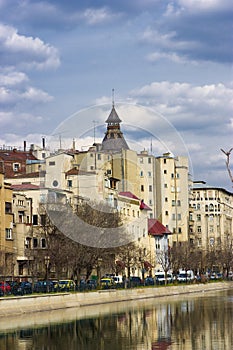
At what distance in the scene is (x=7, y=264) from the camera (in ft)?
280

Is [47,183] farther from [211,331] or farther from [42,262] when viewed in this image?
[211,331]

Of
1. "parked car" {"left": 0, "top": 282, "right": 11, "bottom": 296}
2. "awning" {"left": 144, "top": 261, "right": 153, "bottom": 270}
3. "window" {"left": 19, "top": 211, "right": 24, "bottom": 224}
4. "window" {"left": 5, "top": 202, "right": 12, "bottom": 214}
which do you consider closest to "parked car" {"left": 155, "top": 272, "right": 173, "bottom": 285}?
"awning" {"left": 144, "top": 261, "right": 153, "bottom": 270}

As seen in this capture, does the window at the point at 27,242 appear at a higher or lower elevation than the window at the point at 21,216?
lower

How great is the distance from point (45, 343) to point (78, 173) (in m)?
74.3

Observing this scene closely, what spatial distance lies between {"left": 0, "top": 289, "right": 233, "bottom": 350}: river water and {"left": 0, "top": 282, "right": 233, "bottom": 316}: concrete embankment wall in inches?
40.8

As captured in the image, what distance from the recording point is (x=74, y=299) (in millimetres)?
73000

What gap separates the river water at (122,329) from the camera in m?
44.1

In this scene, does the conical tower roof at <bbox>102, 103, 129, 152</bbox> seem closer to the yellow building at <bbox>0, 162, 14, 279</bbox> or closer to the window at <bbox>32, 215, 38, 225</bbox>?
the window at <bbox>32, 215, 38, 225</bbox>

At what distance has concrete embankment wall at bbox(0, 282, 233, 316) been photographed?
2432 inches

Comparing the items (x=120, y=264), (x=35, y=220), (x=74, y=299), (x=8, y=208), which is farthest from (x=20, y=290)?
(x=120, y=264)

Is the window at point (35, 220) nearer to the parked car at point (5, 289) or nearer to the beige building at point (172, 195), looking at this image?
the parked car at point (5, 289)

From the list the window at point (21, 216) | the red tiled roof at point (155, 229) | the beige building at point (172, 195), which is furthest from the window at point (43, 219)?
the beige building at point (172, 195)

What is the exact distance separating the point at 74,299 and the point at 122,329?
20.3 meters

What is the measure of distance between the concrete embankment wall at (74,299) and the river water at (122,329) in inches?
40.8
